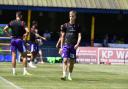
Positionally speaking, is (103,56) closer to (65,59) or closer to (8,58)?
(8,58)

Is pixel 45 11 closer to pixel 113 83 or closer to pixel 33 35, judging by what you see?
pixel 33 35

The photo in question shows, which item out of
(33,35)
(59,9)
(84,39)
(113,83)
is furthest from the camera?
(84,39)

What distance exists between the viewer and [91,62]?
3109 centimetres

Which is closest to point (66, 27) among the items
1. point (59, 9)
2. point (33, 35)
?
point (33, 35)

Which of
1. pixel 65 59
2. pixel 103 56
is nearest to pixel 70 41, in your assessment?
pixel 65 59

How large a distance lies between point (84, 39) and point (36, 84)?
82.8 ft

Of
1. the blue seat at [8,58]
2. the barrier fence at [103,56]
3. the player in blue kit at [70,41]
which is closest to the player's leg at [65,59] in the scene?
the player in blue kit at [70,41]

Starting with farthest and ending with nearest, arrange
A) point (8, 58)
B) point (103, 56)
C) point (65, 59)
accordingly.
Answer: point (103, 56) → point (8, 58) → point (65, 59)

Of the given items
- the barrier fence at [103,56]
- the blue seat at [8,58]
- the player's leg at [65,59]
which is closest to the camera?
the player's leg at [65,59]

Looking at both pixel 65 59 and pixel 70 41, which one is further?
pixel 70 41

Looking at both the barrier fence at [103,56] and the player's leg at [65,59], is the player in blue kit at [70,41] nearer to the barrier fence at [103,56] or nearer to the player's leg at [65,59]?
the player's leg at [65,59]

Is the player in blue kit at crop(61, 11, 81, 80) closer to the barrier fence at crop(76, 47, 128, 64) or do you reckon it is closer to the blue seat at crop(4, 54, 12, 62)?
the blue seat at crop(4, 54, 12, 62)

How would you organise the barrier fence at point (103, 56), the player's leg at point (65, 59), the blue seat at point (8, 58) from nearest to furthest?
the player's leg at point (65, 59), the blue seat at point (8, 58), the barrier fence at point (103, 56)

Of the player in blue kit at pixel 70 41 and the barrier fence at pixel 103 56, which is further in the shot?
the barrier fence at pixel 103 56
